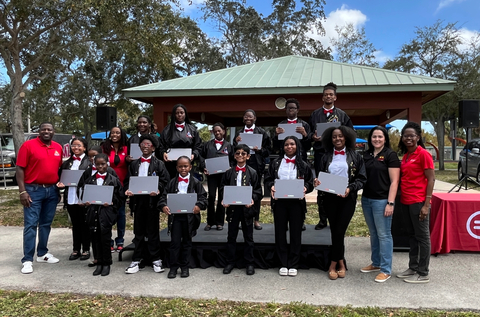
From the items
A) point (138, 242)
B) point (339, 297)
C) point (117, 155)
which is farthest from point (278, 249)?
point (117, 155)

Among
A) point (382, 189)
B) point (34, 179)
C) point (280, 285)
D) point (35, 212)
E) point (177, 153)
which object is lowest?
point (280, 285)

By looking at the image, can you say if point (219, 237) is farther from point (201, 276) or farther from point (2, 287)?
point (2, 287)

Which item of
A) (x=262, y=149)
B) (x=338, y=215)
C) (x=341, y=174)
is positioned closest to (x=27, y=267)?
(x=262, y=149)

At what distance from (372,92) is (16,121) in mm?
11061

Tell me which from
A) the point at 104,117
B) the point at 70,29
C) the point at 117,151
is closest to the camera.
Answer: the point at 117,151

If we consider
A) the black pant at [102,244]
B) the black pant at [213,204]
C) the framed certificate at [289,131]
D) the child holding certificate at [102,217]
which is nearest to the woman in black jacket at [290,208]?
the framed certificate at [289,131]

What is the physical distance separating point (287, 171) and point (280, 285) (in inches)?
56.1

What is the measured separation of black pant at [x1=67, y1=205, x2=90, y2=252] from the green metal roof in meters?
4.85

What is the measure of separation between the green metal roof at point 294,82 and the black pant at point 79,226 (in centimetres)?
485

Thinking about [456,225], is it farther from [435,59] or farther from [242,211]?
[435,59]

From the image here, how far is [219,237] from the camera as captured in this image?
5305 millimetres

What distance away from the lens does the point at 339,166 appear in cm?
434

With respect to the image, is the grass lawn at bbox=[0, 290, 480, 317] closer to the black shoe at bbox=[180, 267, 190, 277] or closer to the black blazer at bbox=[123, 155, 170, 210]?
the black shoe at bbox=[180, 267, 190, 277]

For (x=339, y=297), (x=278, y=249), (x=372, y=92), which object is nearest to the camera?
(x=339, y=297)
